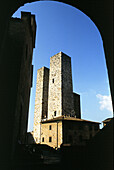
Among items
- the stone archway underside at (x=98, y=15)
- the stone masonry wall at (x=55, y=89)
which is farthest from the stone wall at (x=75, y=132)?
the stone archway underside at (x=98, y=15)

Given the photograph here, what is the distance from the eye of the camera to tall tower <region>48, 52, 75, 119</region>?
923 inches

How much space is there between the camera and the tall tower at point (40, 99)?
88.7 feet

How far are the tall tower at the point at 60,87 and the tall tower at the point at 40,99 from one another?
147 inches

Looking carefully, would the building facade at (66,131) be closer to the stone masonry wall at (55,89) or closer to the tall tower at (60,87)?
the tall tower at (60,87)

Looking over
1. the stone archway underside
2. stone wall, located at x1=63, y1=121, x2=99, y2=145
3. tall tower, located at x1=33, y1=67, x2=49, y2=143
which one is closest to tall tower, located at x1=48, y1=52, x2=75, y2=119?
stone wall, located at x1=63, y1=121, x2=99, y2=145

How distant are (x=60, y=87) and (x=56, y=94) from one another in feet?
5.31

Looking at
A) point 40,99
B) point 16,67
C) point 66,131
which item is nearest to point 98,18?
point 16,67

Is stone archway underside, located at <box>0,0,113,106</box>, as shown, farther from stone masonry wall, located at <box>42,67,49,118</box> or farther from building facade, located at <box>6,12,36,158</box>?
stone masonry wall, located at <box>42,67,49,118</box>

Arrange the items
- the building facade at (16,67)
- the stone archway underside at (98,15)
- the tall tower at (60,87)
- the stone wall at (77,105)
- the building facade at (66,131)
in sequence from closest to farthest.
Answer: the stone archway underside at (98,15)
the building facade at (16,67)
the building facade at (66,131)
the tall tower at (60,87)
the stone wall at (77,105)

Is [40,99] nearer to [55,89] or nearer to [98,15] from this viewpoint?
[55,89]

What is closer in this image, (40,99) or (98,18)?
(98,18)

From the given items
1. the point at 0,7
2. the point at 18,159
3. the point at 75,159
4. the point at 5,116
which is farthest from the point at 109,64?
the point at 18,159

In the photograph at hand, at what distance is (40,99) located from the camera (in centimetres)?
2919

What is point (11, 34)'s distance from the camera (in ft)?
23.8
